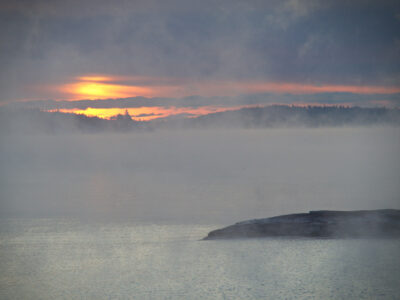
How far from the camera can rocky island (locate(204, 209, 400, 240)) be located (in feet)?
43.4

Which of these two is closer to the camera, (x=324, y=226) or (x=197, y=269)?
(x=197, y=269)

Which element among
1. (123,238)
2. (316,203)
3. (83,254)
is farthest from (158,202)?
(83,254)

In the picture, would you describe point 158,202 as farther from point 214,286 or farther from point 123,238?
point 214,286

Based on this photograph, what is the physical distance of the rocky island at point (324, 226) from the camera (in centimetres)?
1324

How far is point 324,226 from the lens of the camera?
13.4 metres

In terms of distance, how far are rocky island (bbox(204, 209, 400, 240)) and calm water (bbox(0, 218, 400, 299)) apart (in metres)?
0.54

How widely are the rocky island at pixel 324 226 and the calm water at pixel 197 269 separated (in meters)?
0.54

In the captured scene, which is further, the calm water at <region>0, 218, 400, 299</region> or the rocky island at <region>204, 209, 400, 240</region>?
the rocky island at <region>204, 209, 400, 240</region>

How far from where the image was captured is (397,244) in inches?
482

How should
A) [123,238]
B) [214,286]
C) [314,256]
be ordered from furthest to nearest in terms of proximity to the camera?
[123,238]
[314,256]
[214,286]

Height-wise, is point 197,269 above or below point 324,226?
below

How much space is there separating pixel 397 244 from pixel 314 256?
102 inches

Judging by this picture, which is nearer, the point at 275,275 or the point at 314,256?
the point at 275,275

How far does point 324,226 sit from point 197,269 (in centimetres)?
473
